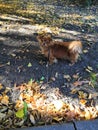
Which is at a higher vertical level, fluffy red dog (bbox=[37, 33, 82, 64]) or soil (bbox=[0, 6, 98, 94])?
fluffy red dog (bbox=[37, 33, 82, 64])

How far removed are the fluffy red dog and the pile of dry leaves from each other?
2.23 feet

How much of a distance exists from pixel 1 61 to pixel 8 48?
0.47 m

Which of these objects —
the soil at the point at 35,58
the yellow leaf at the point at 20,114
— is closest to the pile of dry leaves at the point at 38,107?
the yellow leaf at the point at 20,114

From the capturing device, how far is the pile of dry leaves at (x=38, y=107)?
3.42 m

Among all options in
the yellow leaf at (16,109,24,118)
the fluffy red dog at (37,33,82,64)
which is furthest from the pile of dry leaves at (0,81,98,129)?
the fluffy red dog at (37,33,82,64)

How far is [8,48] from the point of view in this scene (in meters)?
4.84

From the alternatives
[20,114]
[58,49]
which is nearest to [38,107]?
[20,114]

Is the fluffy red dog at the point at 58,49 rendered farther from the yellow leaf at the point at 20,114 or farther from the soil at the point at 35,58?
the yellow leaf at the point at 20,114

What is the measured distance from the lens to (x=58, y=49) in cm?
438

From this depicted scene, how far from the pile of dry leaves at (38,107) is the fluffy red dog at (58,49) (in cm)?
68

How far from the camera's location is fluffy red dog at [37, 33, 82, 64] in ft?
14.3

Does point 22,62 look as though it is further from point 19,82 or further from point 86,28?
point 86,28

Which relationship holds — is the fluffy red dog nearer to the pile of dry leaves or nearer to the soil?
the soil

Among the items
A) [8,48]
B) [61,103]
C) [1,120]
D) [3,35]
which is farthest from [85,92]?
[3,35]
